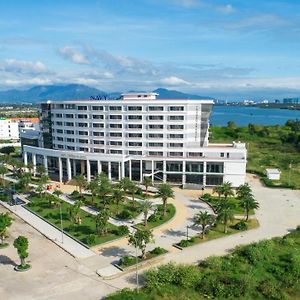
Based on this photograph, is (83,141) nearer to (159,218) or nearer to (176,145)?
(176,145)

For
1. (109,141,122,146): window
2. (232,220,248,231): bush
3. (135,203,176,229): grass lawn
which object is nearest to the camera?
(232,220,248,231): bush

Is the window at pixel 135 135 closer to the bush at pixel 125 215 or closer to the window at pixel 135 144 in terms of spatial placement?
the window at pixel 135 144

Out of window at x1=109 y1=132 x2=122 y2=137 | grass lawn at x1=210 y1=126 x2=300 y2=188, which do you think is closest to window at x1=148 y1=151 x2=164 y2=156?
window at x1=109 y1=132 x2=122 y2=137

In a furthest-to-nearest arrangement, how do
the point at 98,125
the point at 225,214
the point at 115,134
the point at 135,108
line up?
the point at 98,125, the point at 115,134, the point at 135,108, the point at 225,214

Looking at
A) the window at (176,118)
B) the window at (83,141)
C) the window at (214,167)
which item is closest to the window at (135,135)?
the window at (176,118)

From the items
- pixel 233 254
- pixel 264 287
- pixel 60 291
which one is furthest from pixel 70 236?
pixel 264 287

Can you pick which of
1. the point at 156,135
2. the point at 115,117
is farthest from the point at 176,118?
the point at 115,117

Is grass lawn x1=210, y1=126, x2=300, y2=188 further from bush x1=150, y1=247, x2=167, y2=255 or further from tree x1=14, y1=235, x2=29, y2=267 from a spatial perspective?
tree x1=14, y1=235, x2=29, y2=267

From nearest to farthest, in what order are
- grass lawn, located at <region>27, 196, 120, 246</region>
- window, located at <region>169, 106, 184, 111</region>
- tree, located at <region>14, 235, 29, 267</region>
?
tree, located at <region>14, 235, 29, 267</region> < grass lawn, located at <region>27, 196, 120, 246</region> < window, located at <region>169, 106, 184, 111</region>
